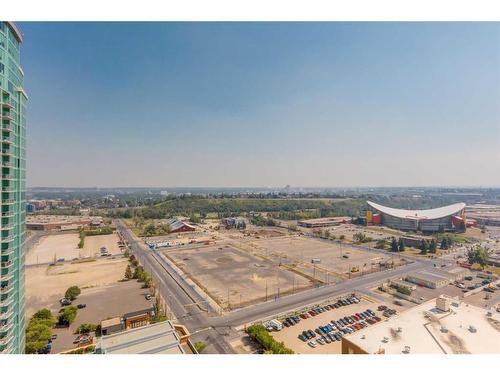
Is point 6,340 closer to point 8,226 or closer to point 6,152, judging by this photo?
point 8,226

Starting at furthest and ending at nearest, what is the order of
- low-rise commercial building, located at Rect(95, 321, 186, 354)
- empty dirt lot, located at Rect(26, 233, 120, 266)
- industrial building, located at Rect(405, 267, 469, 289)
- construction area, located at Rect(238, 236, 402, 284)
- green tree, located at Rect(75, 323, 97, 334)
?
empty dirt lot, located at Rect(26, 233, 120, 266) → construction area, located at Rect(238, 236, 402, 284) → industrial building, located at Rect(405, 267, 469, 289) → green tree, located at Rect(75, 323, 97, 334) → low-rise commercial building, located at Rect(95, 321, 186, 354)

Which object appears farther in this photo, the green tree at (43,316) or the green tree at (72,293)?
the green tree at (72,293)

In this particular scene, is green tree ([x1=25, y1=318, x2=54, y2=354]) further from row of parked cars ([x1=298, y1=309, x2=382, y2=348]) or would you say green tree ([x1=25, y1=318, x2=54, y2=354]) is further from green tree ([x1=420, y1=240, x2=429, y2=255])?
green tree ([x1=420, y1=240, x2=429, y2=255])

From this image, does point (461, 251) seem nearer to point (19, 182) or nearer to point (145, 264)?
point (145, 264)

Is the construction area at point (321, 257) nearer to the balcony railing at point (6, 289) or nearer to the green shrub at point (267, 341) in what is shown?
the green shrub at point (267, 341)

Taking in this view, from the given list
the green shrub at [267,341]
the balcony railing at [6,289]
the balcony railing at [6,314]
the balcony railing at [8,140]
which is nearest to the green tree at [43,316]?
the balcony railing at [6,314]

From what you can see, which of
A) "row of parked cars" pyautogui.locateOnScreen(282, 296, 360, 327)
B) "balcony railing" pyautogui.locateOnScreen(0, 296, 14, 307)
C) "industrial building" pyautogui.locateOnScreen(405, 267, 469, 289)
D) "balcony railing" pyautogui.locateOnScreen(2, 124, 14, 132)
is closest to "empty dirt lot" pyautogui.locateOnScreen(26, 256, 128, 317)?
"balcony railing" pyautogui.locateOnScreen(0, 296, 14, 307)

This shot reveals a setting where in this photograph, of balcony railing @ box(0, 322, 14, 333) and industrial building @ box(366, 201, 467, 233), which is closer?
balcony railing @ box(0, 322, 14, 333)
